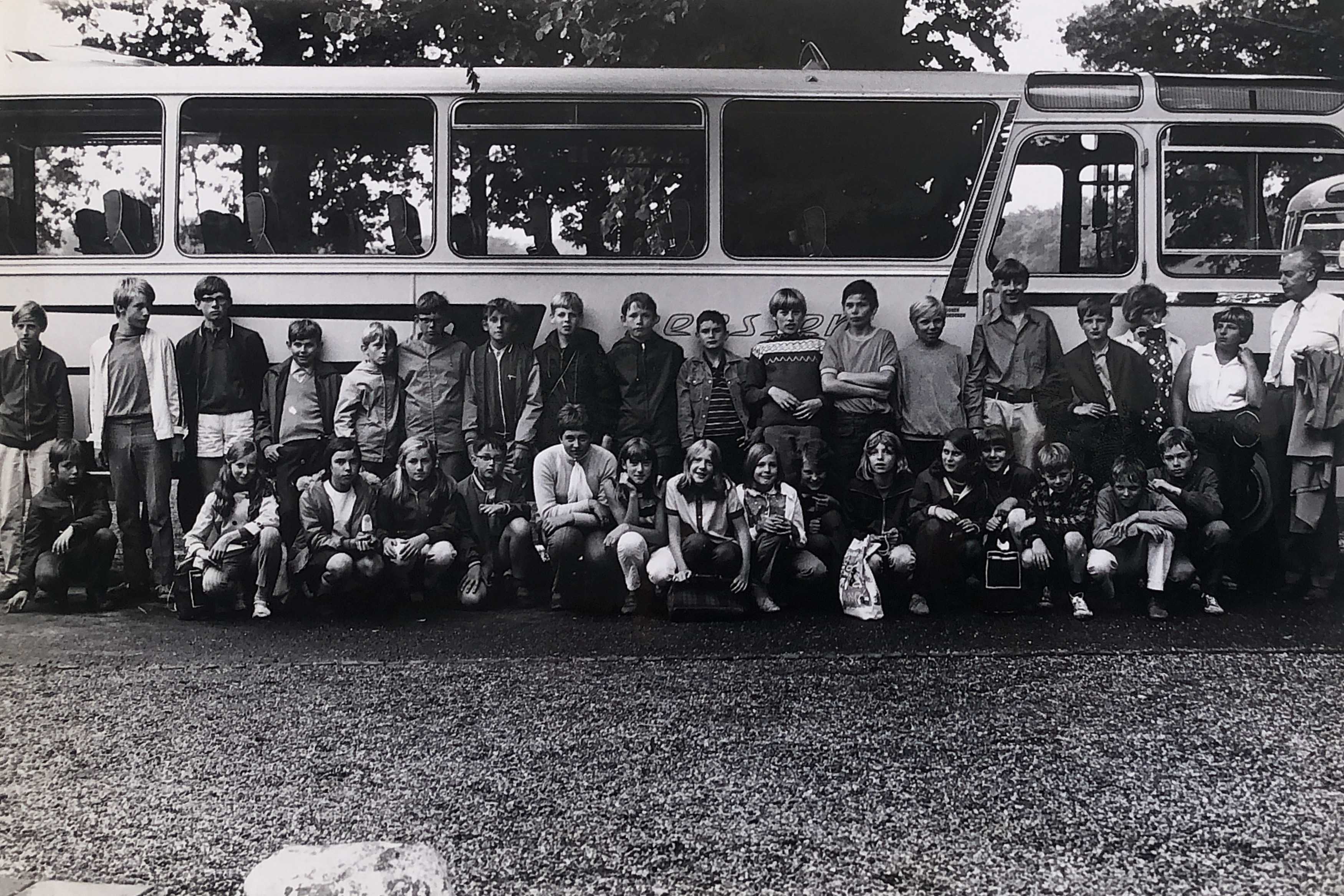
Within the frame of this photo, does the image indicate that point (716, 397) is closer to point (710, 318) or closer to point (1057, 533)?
point (710, 318)

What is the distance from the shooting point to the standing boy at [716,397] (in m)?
3.26

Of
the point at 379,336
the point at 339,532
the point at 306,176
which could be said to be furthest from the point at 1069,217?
the point at 339,532

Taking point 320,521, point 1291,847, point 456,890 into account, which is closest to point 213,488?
point 320,521

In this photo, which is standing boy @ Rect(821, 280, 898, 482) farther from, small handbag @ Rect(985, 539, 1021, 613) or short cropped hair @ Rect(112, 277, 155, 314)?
short cropped hair @ Rect(112, 277, 155, 314)

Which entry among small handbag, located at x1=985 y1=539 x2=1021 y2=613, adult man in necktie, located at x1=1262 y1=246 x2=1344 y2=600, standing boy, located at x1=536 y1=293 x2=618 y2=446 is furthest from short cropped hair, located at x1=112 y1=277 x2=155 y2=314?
adult man in necktie, located at x1=1262 y1=246 x2=1344 y2=600

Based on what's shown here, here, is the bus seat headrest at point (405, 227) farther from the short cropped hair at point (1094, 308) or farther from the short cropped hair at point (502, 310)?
the short cropped hair at point (1094, 308)

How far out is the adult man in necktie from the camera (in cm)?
332

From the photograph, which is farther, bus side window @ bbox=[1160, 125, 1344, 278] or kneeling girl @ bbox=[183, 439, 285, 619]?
A: bus side window @ bbox=[1160, 125, 1344, 278]

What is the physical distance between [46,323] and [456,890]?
2158 millimetres

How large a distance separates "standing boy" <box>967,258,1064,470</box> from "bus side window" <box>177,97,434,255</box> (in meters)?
1.85

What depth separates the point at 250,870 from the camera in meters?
2.50

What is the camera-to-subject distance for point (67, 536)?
3141mm

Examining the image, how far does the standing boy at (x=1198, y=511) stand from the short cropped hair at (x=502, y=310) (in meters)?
2.13

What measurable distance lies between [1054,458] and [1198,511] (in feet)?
1.65
